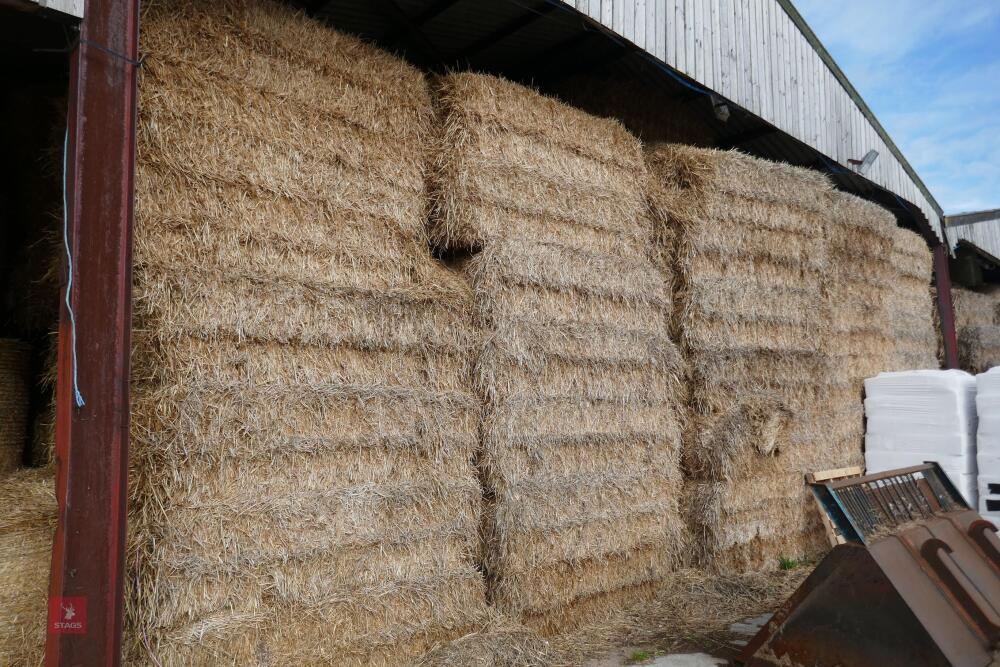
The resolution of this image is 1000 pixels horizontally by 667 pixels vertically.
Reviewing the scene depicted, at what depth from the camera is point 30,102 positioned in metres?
5.12

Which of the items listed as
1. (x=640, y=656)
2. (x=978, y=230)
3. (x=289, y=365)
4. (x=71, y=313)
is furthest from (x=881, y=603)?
(x=978, y=230)

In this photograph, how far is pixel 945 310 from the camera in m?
12.2

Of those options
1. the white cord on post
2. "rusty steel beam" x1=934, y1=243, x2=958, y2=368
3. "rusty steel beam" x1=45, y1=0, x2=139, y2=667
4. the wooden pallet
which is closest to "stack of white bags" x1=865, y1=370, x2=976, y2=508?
the wooden pallet

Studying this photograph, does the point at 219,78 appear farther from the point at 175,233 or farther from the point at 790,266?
the point at 790,266

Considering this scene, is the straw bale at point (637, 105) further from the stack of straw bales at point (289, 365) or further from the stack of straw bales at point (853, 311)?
the stack of straw bales at point (289, 365)

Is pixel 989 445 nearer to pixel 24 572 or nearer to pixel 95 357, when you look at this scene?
pixel 95 357

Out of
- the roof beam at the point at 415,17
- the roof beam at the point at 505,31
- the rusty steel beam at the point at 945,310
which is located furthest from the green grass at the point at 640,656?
the rusty steel beam at the point at 945,310

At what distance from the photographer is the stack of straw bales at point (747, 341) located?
7012 millimetres

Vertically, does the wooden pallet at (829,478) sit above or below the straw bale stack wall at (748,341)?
below

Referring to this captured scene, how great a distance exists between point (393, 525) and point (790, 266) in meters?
5.44

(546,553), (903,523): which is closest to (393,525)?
(546,553)

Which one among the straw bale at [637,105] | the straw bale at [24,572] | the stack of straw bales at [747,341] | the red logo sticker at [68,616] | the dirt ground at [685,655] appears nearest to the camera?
the red logo sticker at [68,616]

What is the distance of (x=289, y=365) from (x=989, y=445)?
7526 mm

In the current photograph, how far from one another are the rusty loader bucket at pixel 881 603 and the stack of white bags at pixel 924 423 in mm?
3965
